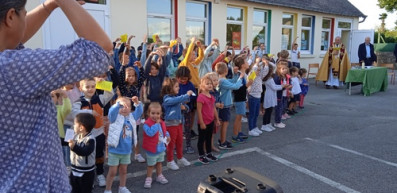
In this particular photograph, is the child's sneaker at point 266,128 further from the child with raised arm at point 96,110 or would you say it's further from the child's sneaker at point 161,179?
the child with raised arm at point 96,110

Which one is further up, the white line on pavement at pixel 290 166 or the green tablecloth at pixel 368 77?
the green tablecloth at pixel 368 77

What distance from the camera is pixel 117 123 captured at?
353cm

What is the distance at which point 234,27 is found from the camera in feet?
40.8

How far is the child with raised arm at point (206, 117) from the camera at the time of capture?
4691 millimetres

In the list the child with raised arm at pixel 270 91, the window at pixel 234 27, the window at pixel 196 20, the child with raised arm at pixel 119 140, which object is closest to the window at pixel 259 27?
the window at pixel 234 27

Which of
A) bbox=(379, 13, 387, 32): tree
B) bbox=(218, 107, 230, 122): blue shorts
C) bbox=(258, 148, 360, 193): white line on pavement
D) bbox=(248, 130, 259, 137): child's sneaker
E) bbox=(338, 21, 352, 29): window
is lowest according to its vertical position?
bbox=(258, 148, 360, 193): white line on pavement

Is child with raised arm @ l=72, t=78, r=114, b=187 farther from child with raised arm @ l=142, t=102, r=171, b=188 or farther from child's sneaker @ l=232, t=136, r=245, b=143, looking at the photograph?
child's sneaker @ l=232, t=136, r=245, b=143

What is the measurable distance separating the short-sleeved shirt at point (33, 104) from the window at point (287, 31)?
1444 centimetres

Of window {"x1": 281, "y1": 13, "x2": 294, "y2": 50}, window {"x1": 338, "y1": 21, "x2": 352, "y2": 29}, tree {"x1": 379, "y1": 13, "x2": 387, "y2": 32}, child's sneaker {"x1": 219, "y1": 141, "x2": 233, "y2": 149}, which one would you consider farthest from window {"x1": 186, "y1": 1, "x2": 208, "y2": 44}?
tree {"x1": 379, "y1": 13, "x2": 387, "y2": 32}

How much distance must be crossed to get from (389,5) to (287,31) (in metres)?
22.9

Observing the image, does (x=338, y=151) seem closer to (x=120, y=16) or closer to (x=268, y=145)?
(x=268, y=145)

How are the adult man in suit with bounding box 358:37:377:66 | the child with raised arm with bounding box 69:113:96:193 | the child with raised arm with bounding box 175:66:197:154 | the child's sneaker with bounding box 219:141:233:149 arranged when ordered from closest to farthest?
the child with raised arm with bounding box 69:113:96:193 < the child with raised arm with bounding box 175:66:197:154 < the child's sneaker with bounding box 219:141:233:149 < the adult man in suit with bounding box 358:37:377:66

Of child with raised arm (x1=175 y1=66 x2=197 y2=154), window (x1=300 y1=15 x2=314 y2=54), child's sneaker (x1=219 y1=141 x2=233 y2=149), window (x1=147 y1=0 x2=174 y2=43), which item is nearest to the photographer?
child with raised arm (x1=175 y1=66 x2=197 y2=154)

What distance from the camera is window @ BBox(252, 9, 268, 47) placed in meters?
13.3
